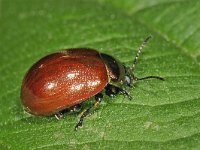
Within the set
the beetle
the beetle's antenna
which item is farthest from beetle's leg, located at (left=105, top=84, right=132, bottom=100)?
the beetle's antenna

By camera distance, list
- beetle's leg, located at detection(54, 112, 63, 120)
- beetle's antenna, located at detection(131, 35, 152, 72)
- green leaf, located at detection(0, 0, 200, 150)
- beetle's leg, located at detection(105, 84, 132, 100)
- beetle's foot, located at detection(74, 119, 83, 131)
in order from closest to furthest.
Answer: green leaf, located at detection(0, 0, 200, 150), beetle's foot, located at detection(74, 119, 83, 131), beetle's leg, located at detection(54, 112, 63, 120), beetle's leg, located at detection(105, 84, 132, 100), beetle's antenna, located at detection(131, 35, 152, 72)

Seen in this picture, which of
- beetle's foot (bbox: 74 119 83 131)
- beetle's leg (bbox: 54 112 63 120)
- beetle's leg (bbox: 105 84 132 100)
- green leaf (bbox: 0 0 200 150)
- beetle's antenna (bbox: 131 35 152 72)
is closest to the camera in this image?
green leaf (bbox: 0 0 200 150)

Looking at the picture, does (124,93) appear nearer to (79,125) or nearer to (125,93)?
(125,93)

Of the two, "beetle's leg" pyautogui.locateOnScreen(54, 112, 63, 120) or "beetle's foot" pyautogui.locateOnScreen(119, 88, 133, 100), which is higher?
"beetle's foot" pyautogui.locateOnScreen(119, 88, 133, 100)

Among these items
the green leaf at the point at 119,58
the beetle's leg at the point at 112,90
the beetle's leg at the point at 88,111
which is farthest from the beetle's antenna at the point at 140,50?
the beetle's leg at the point at 88,111

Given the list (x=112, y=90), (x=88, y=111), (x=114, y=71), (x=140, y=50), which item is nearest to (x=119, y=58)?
(x=140, y=50)

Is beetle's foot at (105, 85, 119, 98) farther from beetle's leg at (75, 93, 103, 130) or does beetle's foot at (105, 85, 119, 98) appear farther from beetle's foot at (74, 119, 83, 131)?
beetle's foot at (74, 119, 83, 131)

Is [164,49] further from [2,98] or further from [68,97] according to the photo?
[2,98]

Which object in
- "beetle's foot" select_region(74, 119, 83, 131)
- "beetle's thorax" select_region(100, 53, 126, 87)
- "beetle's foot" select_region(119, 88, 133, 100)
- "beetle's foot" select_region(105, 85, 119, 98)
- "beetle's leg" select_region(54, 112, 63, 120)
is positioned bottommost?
"beetle's leg" select_region(54, 112, 63, 120)

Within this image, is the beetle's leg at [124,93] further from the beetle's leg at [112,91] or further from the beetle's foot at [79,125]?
the beetle's foot at [79,125]
